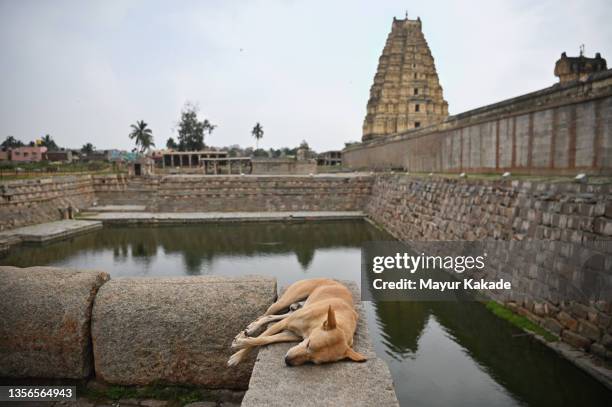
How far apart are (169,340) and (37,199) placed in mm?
18638

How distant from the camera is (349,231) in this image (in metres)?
17.1

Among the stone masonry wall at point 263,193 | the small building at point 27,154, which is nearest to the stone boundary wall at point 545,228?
the stone masonry wall at point 263,193

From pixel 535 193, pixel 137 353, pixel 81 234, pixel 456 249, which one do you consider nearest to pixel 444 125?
pixel 456 249

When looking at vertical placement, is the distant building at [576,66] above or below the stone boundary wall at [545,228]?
above

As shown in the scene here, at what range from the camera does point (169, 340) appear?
322 centimetres

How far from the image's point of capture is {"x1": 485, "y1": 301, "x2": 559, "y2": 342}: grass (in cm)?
645

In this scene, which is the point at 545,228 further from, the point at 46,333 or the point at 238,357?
the point at 46,333

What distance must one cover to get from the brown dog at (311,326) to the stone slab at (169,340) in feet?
0.95

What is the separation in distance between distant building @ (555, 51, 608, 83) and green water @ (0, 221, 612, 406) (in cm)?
967

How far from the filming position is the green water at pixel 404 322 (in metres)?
5.33

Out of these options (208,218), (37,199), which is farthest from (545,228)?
(37,199)

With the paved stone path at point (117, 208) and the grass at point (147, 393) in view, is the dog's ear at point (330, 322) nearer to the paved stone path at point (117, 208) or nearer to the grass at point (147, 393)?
the grass at point (147, 393)

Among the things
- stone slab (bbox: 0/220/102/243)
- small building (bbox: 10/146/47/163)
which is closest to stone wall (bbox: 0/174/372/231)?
stone slab (bbox: 0/220/102/243)

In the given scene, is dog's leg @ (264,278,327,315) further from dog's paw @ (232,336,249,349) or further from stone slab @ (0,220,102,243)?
stone slab @ (0,220,102,243)
